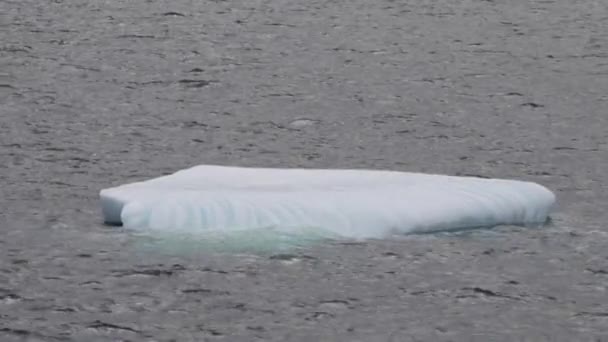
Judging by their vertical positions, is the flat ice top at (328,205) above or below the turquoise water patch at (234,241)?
above

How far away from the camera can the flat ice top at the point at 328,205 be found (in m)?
2.40

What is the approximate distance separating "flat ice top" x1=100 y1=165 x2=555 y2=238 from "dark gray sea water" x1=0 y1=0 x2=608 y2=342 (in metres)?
0.04

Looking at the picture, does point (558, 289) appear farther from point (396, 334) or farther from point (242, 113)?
point (242, 113)

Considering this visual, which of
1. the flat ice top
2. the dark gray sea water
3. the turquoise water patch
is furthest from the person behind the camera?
the flat ice top

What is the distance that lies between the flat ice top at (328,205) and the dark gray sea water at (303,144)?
4cm

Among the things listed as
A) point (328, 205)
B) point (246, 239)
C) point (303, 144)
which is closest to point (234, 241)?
point (246, 239)

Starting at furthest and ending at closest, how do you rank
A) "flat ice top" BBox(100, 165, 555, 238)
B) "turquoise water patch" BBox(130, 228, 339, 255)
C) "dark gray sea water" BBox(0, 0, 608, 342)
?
"flat ice top" BBox(100, 165, 555, 238)
"turquoise water patch" BBox(130, 228, 339, 255)
"dark gray sea water" BBox(0, 0, 608, 342)

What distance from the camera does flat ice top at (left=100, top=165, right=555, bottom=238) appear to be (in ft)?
7.87

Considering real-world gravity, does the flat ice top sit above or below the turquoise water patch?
above

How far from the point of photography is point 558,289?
212 cm

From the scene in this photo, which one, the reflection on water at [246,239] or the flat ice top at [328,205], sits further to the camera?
the flat ice top at [328,205]

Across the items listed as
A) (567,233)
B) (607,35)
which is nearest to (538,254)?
(567,233)

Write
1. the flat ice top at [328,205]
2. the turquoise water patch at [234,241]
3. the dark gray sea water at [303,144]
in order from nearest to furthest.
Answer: the dark gray sea water at [303,144] < the turquoise water patch at [234,241] < the flat ice top at [328,205]

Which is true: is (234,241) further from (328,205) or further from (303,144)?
(303,144)
